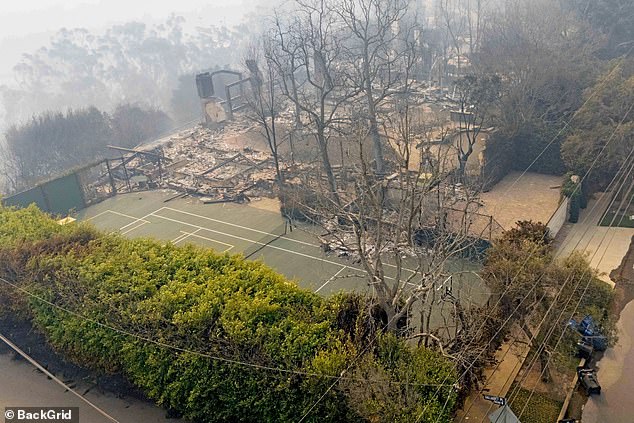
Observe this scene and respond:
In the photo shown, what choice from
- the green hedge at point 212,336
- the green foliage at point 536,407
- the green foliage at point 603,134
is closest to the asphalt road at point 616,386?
the green foliage at point 536,407

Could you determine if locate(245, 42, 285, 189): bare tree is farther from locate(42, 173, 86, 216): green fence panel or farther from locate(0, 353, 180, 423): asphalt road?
locate(0, 353, 180, 423): asphalt road

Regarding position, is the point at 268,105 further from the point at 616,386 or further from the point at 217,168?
the point at 616,386

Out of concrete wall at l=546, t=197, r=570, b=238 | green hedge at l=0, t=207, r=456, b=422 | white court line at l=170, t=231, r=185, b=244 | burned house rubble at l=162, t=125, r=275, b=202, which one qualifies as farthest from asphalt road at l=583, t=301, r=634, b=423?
burned house rubble at l=162, t=125, r=275, b=202

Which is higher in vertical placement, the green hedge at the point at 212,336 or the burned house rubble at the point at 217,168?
the green hedge at the point at 212,336

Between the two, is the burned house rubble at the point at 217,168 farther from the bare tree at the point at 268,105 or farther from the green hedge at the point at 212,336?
the green hedge at the point at 212,336

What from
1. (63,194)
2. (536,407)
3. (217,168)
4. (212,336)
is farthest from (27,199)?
(536,407)

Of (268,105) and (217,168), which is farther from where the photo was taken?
(217,168)
